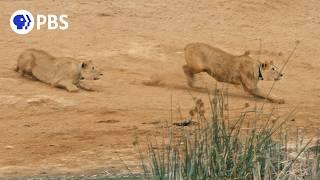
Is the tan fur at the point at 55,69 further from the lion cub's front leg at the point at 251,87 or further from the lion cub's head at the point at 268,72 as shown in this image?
the lion cub's head at the point at 268,72

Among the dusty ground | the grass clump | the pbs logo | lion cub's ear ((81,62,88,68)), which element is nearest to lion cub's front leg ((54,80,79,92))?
the dusty ground

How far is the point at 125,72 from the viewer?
14.6 meters

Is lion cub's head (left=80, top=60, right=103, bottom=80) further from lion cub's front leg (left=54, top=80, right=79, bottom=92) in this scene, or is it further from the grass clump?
the grass clump

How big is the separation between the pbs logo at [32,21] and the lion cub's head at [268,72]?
4130 mm

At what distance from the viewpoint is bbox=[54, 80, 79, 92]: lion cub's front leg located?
44.1 feet

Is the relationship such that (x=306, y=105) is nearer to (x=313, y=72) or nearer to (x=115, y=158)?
(x=313, y=72)

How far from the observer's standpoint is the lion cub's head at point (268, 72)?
545 inches

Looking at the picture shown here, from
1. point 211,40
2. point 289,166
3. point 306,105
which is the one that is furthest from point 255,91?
point 289,166

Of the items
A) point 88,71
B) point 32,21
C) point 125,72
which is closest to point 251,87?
point 125,72

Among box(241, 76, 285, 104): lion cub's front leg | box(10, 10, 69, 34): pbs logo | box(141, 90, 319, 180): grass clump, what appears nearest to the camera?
box(141, 90, 319, 180): grass clump

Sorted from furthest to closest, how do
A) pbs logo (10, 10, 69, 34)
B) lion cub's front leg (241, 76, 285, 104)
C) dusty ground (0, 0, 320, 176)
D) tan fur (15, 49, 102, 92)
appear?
pbs logo (10, 10, 69, 34)
lion cub's front leg (241, 76, 285, 104)
tan fur (15, 49, 102, 92)
dusty ground (0, 0, 320, 176)

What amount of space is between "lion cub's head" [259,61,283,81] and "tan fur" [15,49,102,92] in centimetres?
215

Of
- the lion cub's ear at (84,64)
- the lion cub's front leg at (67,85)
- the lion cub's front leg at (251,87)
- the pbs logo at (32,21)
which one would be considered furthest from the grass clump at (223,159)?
the pbs logo at (32,21)

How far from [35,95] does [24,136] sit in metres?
1.84
